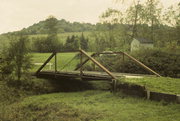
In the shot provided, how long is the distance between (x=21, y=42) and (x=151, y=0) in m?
21.4

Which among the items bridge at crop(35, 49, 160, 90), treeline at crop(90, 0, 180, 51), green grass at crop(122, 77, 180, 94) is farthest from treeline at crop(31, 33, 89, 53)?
green grass at crop(122, 77, 180, 94)

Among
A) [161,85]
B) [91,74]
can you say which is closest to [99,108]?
[161,85]

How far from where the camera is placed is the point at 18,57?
43.2 feet

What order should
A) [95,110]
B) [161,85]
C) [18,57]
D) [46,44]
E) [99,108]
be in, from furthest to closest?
1. [46,44]
2. [18,57]
3. [161,85]
4. [99,108]
5. [95,110]

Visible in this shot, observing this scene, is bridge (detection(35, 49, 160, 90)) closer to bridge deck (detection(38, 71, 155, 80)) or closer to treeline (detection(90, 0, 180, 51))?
bridge deck (detection(38, 71, 155, 80))

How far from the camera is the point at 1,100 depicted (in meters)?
11.2

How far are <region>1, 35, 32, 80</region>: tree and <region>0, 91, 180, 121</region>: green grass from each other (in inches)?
125

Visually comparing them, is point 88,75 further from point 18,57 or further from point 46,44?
point 46,44

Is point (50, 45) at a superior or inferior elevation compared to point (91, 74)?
superior

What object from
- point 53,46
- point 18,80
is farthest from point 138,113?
point 53,46

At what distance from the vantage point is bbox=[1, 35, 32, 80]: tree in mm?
13203

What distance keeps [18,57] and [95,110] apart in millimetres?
7275

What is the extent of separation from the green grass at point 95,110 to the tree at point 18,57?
10.4 feet

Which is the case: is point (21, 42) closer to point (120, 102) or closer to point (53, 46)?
point (120, 102)
